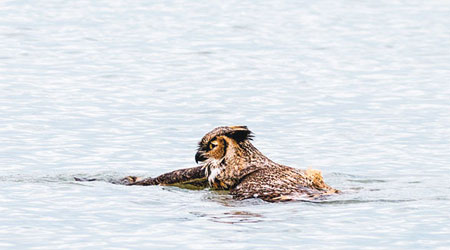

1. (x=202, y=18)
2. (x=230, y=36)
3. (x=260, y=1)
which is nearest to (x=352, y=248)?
(x=230, y=36)

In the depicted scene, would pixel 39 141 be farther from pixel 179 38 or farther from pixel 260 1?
pixel 260 1

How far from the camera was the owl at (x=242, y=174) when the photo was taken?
48.2 ft

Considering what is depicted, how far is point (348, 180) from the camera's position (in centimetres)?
1695

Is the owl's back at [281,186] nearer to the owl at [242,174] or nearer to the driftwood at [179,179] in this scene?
the owl at [242,174]

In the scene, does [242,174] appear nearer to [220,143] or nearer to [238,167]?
[238,167]

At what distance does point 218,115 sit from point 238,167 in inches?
266

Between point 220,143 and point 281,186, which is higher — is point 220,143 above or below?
above

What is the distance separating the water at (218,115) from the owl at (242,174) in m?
0.25

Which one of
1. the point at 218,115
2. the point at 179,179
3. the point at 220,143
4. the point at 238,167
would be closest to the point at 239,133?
the point at 220,143

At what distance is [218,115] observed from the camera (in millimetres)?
22422

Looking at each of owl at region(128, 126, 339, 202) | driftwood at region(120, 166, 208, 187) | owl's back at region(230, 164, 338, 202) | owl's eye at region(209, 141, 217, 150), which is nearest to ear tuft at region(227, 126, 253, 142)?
owl at region(128, 126, 339, 202)

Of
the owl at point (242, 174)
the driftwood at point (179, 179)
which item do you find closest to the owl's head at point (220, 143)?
the owl at point (242, 174)

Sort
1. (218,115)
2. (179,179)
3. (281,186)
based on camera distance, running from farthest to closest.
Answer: (218,115), (179,179), (281,186)

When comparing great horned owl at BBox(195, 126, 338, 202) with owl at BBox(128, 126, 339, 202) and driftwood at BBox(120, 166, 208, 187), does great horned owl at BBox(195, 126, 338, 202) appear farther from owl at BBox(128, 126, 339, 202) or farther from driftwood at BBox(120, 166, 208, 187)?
driftwood at BBox(120, 166, 208, 187)
